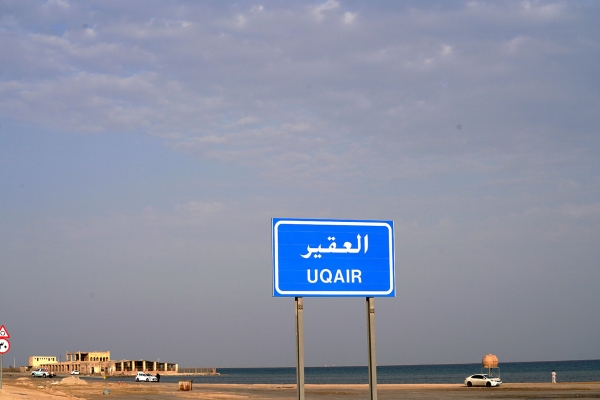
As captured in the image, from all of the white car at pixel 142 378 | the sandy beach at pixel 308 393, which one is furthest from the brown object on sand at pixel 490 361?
the white car at pixel 142 378

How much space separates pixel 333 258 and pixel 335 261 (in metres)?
0.06

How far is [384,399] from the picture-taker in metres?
51.5

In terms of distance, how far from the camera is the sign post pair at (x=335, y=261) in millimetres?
11992

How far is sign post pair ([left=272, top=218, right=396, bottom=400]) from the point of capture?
11992 mm

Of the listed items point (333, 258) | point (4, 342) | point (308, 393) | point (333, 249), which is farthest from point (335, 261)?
point (308, 393)

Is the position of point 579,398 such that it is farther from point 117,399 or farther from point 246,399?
point 117,399

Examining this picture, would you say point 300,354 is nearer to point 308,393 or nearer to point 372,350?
point 372,350

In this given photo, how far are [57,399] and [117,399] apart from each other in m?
13.6

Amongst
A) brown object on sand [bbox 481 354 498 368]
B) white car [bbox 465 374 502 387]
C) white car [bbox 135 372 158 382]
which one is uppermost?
brown object on sand [bbox 481 354 498 368]

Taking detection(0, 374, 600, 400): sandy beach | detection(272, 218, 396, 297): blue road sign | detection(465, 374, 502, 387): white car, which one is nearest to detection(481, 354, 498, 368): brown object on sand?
detection(465, 374, 502, 387): white car

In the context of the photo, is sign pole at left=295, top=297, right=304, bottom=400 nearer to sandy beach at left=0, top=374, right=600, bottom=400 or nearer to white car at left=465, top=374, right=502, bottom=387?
sandy beach at left=0, top=374, right=600, bottom=400

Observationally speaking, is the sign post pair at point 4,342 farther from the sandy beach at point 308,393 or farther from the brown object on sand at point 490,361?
the brown object on sand at point 490,361

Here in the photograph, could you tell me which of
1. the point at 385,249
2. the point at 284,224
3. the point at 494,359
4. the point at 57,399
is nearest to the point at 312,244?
the point at 284,224

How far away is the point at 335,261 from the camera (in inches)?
485
